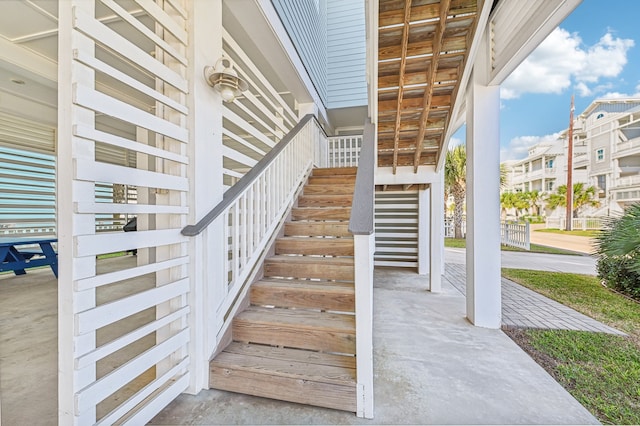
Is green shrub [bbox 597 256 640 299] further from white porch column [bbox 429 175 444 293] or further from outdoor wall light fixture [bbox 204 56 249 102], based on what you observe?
outdoor wall light fixture [bbox 204 56 249 102]

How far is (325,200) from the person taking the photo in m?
3.91

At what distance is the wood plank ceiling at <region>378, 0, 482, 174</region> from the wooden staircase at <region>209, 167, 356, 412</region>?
5.73 ft

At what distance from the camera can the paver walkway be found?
3171 mm

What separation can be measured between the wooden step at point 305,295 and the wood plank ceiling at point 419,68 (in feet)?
7.90

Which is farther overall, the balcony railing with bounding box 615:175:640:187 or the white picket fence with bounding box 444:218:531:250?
the balcony railing with bounding box 615:175:640:187

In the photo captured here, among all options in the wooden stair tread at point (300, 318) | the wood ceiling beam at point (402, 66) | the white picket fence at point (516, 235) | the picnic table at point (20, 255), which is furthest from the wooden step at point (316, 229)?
the white picket fence at point (516, 235)

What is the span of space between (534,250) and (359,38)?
8773 millimetres

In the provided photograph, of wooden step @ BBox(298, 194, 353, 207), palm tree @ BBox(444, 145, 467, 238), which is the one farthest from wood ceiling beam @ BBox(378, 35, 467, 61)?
palm tree @ BBox(444, 145, 467, 238)

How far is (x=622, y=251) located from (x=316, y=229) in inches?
155

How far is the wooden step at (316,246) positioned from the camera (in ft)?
9.73

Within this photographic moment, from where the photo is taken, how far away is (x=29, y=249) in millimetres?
6387

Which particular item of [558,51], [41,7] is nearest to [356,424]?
[41,7]

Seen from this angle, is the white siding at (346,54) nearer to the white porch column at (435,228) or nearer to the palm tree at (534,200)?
the white porch column at (435,228)

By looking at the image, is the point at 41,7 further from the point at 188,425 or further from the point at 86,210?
the point at 188,425
